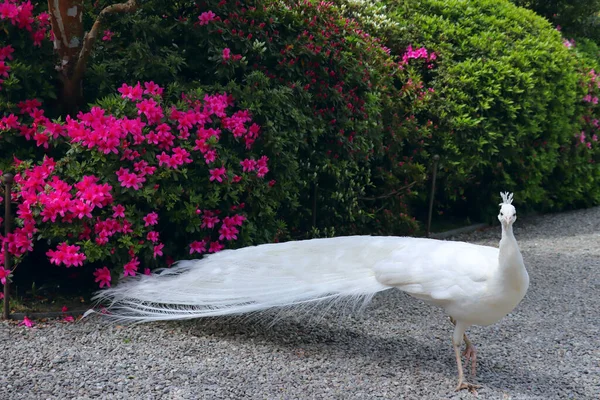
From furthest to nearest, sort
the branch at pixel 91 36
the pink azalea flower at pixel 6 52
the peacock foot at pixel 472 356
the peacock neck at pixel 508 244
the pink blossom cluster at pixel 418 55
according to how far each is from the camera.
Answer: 1. the pink blossom cluster at pixel 418 55
2. the branch at pixel 91 36
3. the pink azalea flower at pixel 6 52
4. the peacock foot at pixel 472 356
5. the peacock neck at pixel 508 244

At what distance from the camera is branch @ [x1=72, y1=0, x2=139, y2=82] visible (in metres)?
4.44

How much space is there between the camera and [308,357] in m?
3.79

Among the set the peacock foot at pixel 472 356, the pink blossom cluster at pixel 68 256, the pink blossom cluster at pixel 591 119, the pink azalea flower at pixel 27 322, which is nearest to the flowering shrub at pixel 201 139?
the pink blossom cluster at pixel 68 256

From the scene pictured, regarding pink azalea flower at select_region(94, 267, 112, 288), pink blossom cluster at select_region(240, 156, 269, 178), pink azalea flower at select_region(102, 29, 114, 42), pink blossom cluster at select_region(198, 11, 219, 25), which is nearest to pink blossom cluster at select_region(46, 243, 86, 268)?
pink azalea flower at select_region(94, 267, 112, 288)

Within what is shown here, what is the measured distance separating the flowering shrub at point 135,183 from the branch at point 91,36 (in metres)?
0.36

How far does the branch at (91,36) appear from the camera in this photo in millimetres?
4438

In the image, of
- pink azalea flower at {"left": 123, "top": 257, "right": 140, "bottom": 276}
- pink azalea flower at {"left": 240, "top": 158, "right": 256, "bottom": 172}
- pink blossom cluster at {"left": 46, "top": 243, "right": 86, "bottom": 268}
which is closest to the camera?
pink blossom cluster at {"left": 46, "top": 243, "right": 86, "bottom": 268}

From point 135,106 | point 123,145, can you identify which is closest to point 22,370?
point 123,145

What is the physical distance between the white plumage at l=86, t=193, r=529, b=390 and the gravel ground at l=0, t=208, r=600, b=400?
185 millimetres

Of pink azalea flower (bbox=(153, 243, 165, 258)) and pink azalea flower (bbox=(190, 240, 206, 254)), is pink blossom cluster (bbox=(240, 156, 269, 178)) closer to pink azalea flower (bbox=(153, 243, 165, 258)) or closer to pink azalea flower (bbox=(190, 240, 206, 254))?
pink azalea flower (bbox=(190, 240, 206, 254))

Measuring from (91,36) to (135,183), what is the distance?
107cm

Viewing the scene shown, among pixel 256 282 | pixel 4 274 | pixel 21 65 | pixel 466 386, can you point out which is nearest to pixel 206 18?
pixel 21 65

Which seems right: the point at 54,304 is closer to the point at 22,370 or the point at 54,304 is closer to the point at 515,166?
the point at 22,370

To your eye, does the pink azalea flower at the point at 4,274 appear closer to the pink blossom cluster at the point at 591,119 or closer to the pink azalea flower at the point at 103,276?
the pink azalea flower at the point at 103,276
